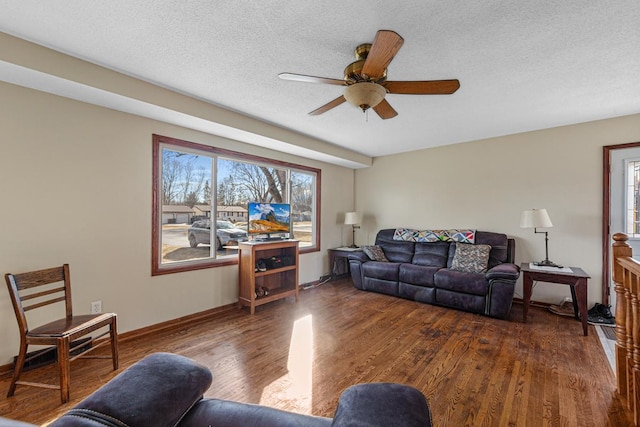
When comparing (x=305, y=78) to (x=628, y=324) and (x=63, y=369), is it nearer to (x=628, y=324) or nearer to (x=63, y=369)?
(x=63, y=369)

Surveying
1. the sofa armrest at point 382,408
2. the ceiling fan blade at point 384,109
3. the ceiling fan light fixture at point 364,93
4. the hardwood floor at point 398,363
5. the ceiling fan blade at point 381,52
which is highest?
the ceiling fan blade at point 381,52

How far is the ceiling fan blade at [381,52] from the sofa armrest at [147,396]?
1.76 metres

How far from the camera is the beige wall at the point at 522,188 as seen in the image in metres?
3.53

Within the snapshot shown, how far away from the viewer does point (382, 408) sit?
0.82 meters

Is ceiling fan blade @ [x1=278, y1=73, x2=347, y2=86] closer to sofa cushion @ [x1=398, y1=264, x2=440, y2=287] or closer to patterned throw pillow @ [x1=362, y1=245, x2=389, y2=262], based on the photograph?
sofa cushion @ [x1=398, y1=264, x2=440, y2=287]

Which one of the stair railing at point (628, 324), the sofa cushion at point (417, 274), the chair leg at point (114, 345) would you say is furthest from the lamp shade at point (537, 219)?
the chair leg at point (114, 345)

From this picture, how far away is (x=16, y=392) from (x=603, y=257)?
5.92 meters

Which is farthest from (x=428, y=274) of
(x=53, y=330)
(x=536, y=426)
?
(x=53, y=330)

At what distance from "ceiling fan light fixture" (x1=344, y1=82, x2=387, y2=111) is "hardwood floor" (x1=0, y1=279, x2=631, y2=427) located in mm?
2101

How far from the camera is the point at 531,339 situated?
2.83m

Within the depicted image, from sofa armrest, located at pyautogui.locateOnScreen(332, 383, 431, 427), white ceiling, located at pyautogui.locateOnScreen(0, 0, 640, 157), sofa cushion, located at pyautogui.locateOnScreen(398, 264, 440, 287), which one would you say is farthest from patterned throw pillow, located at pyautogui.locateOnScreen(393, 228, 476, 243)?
sofa armrest, located at pyautogui.locateOnScreen(332, 383, 431, 427)

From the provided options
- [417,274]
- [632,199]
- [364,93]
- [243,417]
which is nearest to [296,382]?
[243,417]

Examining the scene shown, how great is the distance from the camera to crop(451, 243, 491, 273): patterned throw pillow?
3828 millimetres

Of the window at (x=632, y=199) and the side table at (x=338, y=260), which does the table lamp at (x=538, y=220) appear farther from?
the side table at (x=338, y=260)
